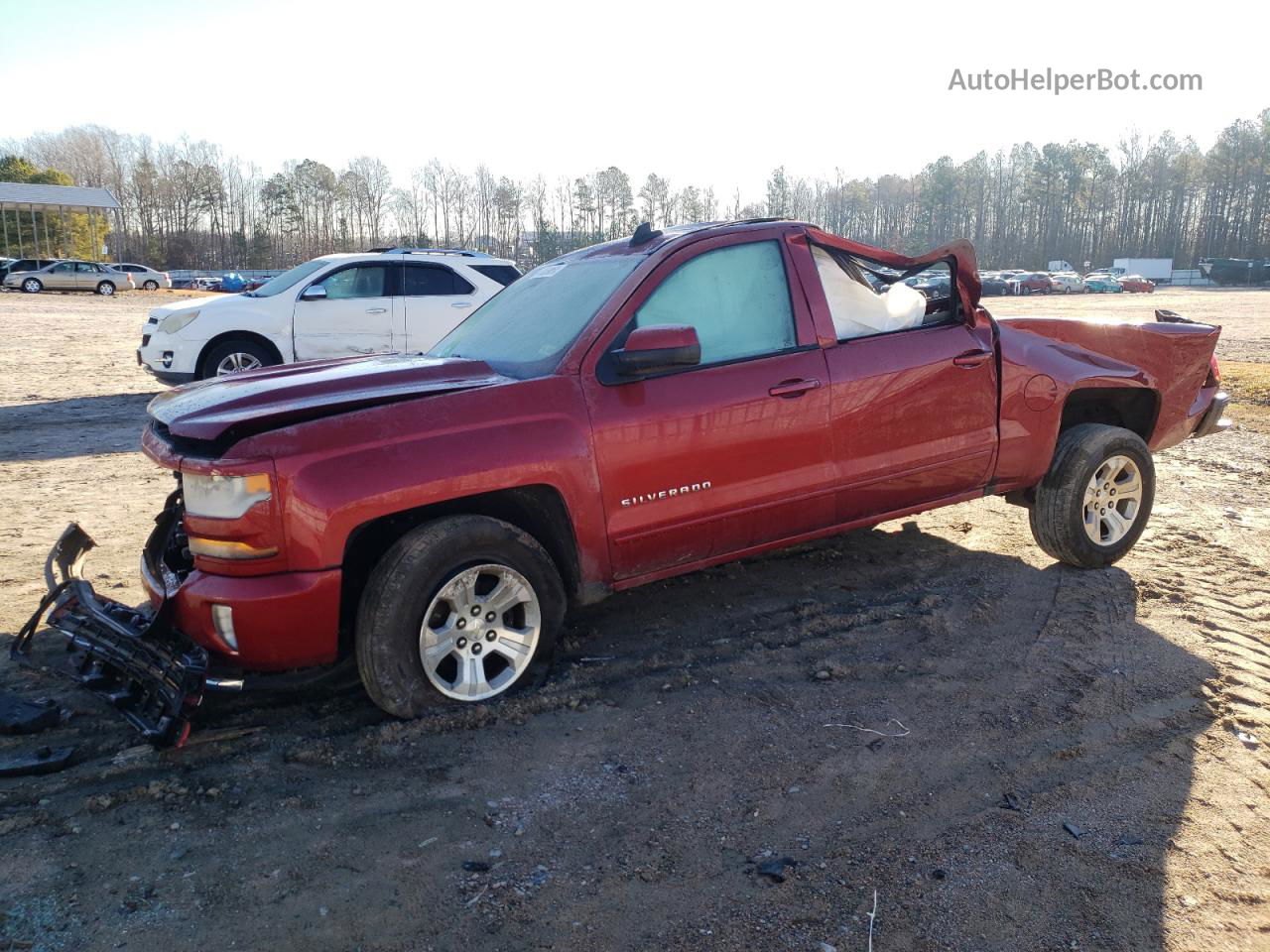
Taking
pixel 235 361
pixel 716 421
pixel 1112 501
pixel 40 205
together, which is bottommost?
pixel 1112 501

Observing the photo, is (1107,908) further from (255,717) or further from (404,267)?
(404,267)

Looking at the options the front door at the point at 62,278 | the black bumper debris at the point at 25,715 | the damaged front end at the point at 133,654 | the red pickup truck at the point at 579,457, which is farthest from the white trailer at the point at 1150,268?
the black bumper debris at the point at 25,715

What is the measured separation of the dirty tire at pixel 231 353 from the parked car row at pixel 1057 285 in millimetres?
56523

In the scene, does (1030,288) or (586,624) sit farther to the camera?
(1030,288)

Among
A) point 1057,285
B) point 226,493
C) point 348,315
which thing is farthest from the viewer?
point 1057,285

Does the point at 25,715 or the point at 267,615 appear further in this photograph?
the point at 25,715

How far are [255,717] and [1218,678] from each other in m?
3.94

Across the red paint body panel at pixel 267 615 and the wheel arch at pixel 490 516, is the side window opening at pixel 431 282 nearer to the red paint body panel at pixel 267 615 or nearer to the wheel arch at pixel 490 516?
the wheel arch at pixel 490 516

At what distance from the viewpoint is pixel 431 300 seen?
458 inches

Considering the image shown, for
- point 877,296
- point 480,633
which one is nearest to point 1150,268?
point 877,296

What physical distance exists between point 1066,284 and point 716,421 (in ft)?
225

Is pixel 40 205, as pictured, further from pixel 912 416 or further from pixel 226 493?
pixel 912 416

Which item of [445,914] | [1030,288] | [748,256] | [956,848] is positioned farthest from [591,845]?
[1030,288]

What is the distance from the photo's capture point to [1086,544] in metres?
5.19
